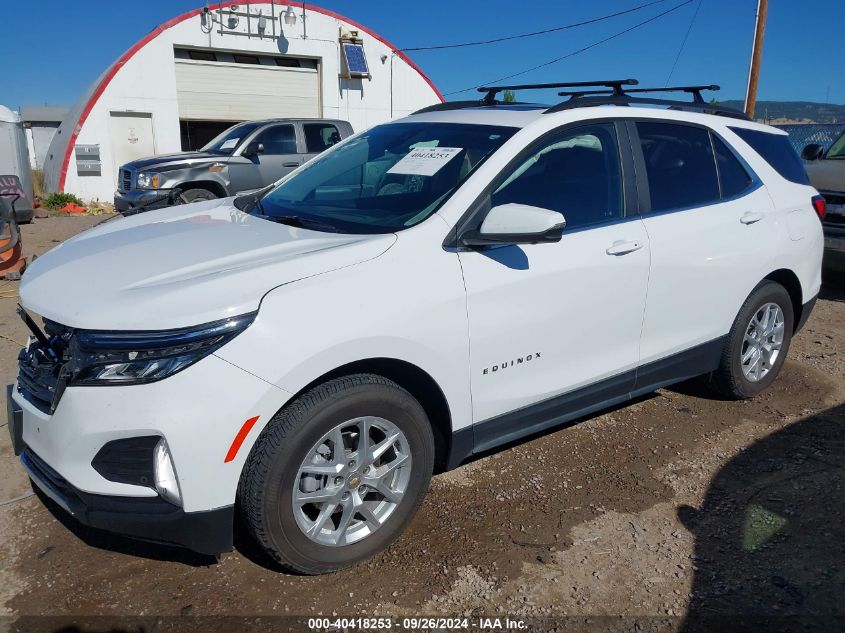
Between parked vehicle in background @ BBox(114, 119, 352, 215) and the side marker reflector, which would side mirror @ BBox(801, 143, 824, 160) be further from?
the side marker reflector

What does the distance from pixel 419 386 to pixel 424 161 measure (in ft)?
3.79

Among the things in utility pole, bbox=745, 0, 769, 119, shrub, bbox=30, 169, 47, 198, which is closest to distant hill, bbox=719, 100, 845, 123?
utility pole, bbox=745, 0, 769, 119

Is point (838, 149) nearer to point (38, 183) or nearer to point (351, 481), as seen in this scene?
point (351, 481)

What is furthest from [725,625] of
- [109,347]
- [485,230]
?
[109,347]

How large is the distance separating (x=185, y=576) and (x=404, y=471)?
985mm

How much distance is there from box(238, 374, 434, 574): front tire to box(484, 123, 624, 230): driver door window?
44.8 inches

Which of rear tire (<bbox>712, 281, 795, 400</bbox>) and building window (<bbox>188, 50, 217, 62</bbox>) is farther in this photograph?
building window (<bbox>188, 50, 217, 62</bbox>)

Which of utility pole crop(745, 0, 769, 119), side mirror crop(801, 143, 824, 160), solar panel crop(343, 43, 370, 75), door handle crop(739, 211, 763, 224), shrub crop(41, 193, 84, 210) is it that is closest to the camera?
door handle crop(739, 211, 763, 224)

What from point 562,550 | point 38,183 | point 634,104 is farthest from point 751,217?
point 38,183

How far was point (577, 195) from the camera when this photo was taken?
340 cm

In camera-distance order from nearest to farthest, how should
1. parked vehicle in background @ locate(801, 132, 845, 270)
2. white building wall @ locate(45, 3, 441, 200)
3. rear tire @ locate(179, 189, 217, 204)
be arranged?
1. parked vehicle in background @ locate(801, 132, 845, 270)
2. rear tire @ locate(179, 189, 217, 204)
3. white building wall @ locate(45, 3, 441, 200)

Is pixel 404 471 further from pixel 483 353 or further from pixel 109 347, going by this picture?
pixel 109 347

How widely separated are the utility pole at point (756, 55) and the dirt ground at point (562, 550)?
556 inches

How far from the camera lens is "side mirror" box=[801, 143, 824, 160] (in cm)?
819
